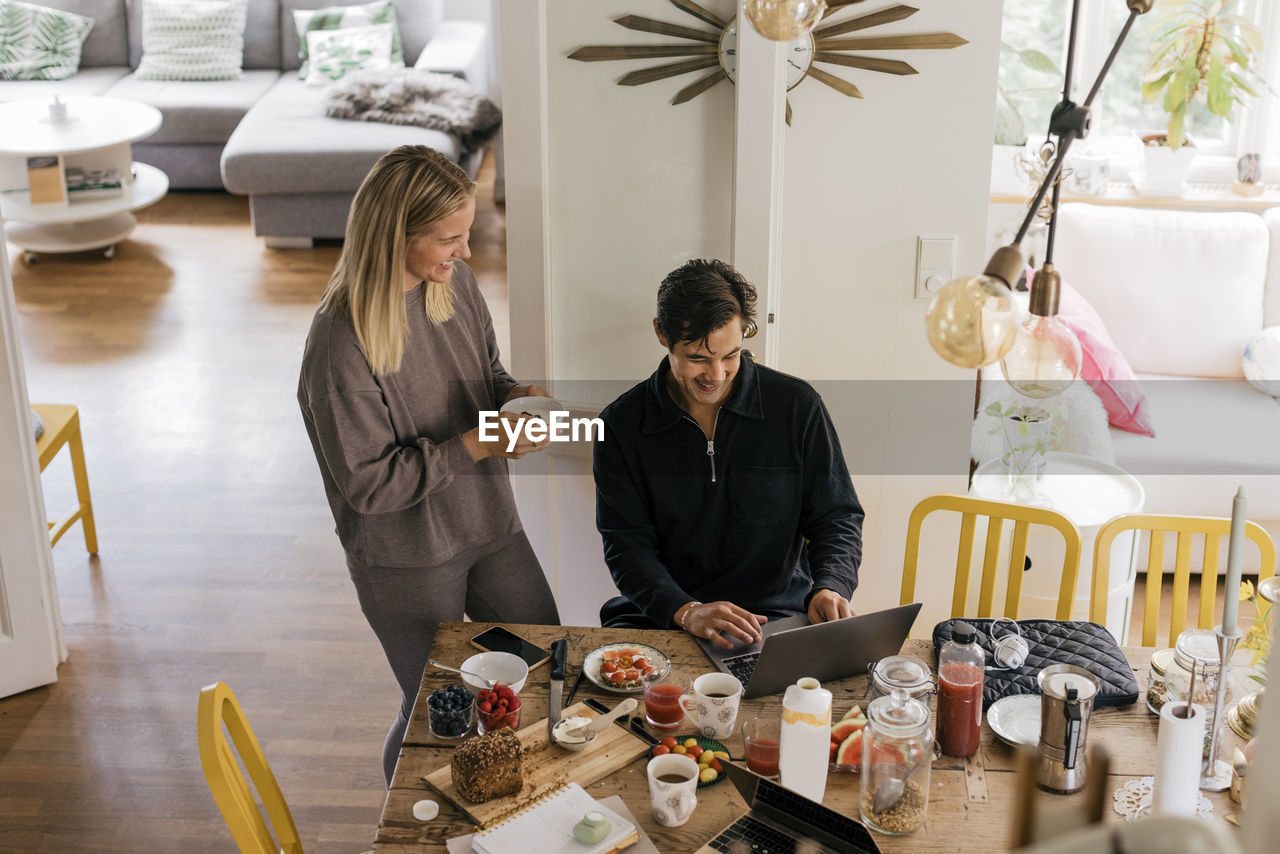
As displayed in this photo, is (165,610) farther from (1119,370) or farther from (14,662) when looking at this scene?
(1119,370)

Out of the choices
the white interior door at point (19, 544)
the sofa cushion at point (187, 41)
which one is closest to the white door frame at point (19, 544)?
the white interior door at point (19, 544)

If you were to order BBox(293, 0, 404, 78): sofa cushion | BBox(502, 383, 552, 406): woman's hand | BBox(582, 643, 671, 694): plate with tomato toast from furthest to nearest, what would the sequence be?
BBox(293, 0, 404, 78): sofa cushion < BBox(502, 383, 552, 406): woman's hand < BBox(582, 643, 671, 694): plate with tomato toast

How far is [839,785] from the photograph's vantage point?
6.08 ft

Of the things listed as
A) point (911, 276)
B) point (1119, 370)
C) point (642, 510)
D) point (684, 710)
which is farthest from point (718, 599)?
point (1119, 370)

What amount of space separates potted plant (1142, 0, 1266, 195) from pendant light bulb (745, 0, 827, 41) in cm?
295

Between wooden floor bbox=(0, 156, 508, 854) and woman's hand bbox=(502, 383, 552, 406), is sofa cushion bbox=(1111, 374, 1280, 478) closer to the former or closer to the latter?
woman's hand bbox=(502, 383, 552, 406)

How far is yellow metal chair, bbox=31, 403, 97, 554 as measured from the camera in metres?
3.60

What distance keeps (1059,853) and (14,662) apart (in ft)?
11.1

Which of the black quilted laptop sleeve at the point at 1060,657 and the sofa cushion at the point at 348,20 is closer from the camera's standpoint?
the black quilted laptop sleeve at the point at 1060,657

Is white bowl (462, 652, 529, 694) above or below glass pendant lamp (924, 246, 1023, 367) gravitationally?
below

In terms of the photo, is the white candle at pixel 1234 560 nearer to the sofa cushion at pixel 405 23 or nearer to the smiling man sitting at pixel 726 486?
the smiling man sitting at pixel 726 486

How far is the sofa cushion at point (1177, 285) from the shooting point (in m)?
4.06

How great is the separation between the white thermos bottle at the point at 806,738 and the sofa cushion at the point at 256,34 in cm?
701

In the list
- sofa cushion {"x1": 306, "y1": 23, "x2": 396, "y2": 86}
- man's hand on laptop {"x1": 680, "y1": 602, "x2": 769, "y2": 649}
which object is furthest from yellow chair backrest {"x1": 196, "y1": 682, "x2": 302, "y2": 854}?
sofa cushion {"x1": 306, "y1": 23, "x2": 396, "y2": 86}
